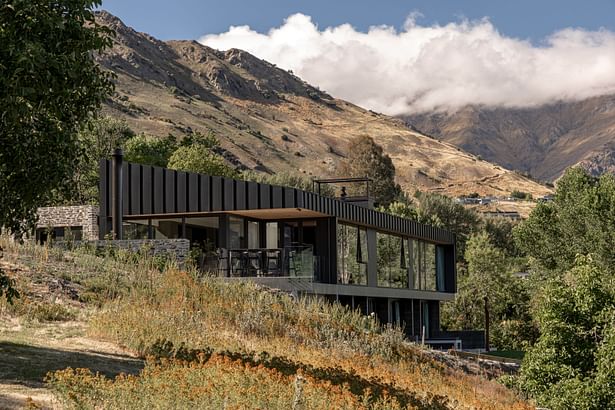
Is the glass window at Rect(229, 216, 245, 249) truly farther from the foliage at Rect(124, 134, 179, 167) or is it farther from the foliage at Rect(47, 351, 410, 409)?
the foliage at Rect(124, 134, 179, 167)

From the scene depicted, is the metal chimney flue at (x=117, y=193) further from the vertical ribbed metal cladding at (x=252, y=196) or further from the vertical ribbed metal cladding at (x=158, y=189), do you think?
the vertical ribbed metal cladding at (x=252, y=196)

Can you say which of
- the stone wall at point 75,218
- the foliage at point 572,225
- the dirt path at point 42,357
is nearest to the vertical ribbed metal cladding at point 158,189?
the stone wall at point 75,218

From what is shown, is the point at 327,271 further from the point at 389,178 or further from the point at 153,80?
the point at 153,80

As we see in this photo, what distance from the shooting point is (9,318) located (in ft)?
52.1

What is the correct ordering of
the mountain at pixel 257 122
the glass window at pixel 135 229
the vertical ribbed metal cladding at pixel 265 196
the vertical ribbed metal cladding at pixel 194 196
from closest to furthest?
the vertical ribbed metal cladding at pixel 265 196 < the vertical ribbed metal cladding at pixel 194 196 < the glass window at pixel 135 229 < the mountain at pixel 257 122

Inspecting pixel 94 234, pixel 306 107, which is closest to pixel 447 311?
pixel 94 234

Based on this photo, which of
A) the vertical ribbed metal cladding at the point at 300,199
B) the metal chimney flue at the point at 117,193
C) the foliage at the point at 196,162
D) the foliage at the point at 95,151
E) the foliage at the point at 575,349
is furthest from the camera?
the foliage at the point at 196,162

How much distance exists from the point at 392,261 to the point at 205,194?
1081cm

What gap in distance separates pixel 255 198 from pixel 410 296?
1212 cm

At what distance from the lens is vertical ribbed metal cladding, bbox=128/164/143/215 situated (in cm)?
2922

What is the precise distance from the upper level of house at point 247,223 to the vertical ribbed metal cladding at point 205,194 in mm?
34

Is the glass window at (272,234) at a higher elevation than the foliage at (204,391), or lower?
higher

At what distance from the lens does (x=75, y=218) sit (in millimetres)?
33125

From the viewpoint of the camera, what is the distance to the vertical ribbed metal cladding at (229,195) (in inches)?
1149
